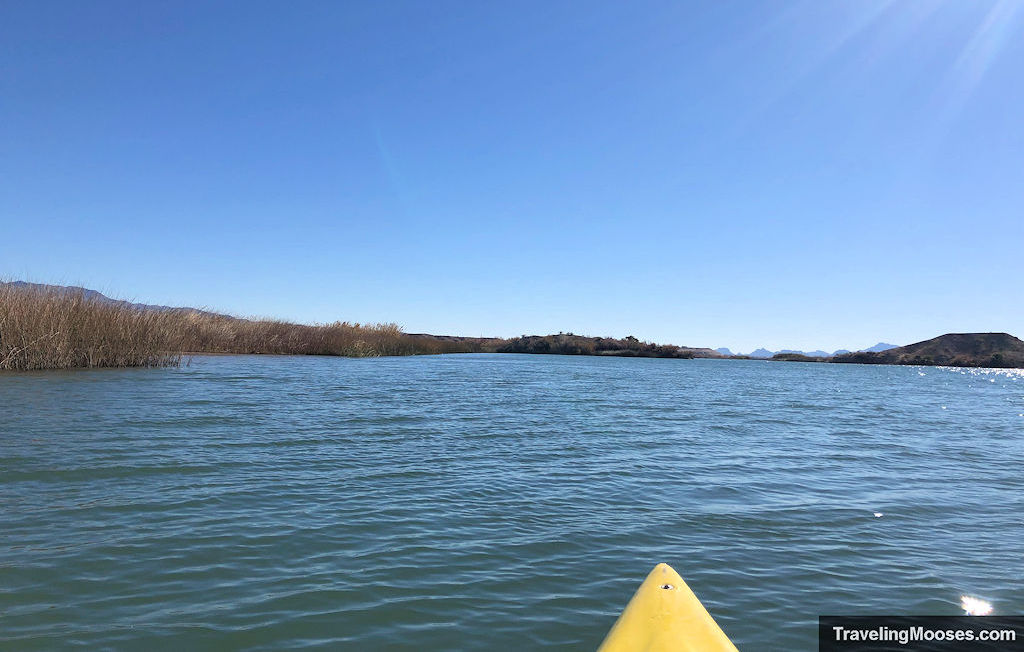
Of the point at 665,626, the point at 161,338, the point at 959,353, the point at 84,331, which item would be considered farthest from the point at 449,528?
the point at 959,353

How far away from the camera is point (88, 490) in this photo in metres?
6.63

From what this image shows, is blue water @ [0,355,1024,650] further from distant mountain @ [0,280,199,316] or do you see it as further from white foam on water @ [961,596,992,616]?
distant mountain @ [0,280,199,316]

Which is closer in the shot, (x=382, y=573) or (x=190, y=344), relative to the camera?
(x=382, y=573)

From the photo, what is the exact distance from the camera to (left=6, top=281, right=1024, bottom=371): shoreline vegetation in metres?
19.0

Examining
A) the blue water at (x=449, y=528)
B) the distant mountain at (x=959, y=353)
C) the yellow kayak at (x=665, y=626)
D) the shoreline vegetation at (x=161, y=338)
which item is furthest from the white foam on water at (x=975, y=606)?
the distant mountain at (x=959, y=353)

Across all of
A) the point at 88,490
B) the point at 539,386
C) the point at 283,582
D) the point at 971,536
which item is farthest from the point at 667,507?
the point at 539,386

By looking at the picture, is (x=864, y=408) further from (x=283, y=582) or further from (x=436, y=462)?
(x=283, y=582)

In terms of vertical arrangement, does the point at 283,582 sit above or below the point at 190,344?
below

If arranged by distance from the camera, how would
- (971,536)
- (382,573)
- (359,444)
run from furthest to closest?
(359,444) → (971,536) → (382,573)

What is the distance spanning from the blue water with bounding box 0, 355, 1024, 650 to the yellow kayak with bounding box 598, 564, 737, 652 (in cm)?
72

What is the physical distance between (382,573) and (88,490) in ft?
14.6

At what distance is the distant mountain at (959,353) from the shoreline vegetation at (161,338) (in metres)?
40.3

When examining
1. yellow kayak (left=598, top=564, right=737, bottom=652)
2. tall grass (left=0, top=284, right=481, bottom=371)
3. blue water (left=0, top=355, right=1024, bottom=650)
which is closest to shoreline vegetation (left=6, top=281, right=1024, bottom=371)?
tall grass (left=0, top=284, right=481, bottom=371)

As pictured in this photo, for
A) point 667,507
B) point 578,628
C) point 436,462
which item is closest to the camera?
point 578,628
